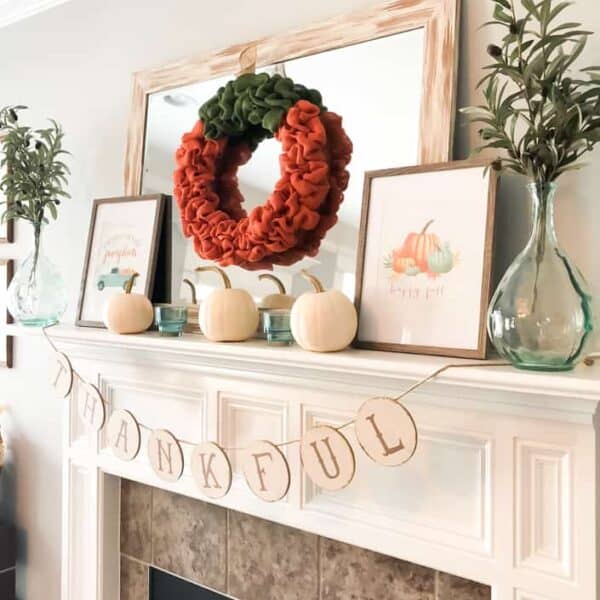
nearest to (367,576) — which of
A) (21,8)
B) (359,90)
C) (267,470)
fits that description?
(267,470)

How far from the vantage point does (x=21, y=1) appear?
2.25 meters

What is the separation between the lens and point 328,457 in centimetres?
121

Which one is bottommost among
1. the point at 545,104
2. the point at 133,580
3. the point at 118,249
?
the point at 133,580

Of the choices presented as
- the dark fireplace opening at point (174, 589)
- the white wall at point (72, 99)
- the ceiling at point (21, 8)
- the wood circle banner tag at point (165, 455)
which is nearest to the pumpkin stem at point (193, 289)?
the wood circle banner tag at point (165, 455)

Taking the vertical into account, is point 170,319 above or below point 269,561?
above

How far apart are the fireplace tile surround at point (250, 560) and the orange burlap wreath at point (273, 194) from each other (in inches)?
25.5

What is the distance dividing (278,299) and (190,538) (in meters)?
0.71

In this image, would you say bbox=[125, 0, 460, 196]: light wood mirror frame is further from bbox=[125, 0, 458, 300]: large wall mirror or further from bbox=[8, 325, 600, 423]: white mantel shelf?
bbox=[8, 325, 600, 423]: white mantel shelf

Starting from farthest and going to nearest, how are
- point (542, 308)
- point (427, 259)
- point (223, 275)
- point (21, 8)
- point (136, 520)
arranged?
point (21, 8), point (136, 520), point (223, 275), point (427, 259), point (542, 308)

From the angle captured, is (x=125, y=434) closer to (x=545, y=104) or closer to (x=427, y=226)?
(x=427, y=226)

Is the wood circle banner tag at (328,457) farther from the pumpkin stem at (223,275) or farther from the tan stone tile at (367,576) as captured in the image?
the pumpkin stem at (223,275)

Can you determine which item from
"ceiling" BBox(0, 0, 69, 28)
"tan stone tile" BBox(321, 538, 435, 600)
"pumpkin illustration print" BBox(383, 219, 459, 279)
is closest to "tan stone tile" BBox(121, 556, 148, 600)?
"tan stone tile" BBox(321, 538, 435, 600)

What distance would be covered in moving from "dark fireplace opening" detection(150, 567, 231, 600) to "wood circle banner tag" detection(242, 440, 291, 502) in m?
0.48

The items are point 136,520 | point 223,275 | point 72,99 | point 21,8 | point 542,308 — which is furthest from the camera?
point 21,8
